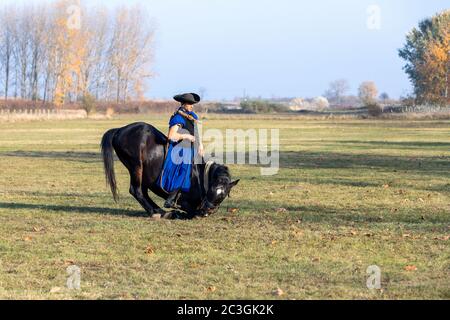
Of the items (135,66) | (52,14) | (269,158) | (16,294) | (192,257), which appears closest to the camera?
(16,294)

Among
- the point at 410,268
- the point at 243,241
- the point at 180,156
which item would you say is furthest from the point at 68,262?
the point at 180,156

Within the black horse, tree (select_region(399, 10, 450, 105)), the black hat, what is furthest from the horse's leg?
tree (select_region(399, 10, 450, 105))

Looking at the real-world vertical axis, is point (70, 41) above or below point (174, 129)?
above

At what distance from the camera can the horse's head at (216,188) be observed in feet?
44.6

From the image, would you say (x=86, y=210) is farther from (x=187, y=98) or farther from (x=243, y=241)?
(x=243, y=241)

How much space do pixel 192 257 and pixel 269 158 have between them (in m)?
19.6

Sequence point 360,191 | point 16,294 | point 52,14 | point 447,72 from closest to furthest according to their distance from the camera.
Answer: point 16,294, point 360,191, point 447,72, point 52,14

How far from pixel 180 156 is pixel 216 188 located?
802mm

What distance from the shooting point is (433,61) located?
99.8 meters

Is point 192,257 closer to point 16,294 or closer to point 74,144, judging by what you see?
point 16,294

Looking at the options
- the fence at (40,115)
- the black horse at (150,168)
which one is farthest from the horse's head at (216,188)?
the fence at (40,115)

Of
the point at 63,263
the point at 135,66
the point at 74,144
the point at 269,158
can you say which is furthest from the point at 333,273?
the point at 135,66

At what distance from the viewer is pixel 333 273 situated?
30.8ft

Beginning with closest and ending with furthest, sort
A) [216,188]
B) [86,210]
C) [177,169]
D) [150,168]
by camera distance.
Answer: [216,188], [177,169], [150,168], [86,210]
